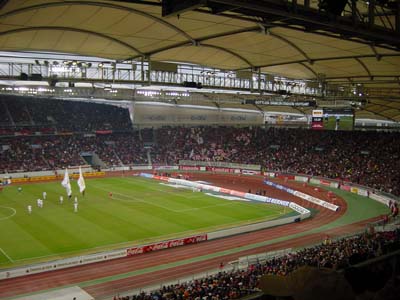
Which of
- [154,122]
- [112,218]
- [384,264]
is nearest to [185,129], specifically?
[154,122]

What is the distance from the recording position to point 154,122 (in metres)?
81.8

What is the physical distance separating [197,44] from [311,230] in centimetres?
1727

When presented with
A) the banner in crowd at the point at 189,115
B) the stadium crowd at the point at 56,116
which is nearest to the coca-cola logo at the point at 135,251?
the stadium crowd at the point at 56,116

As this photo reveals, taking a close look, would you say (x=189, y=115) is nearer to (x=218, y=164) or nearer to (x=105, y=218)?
(x=218, y=164)

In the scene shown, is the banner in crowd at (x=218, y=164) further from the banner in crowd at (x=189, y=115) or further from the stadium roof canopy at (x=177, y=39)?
the stadium roof canopy at (x=177, y=39)

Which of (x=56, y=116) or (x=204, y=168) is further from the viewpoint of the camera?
(x=56, y=116)

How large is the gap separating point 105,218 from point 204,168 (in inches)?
1443

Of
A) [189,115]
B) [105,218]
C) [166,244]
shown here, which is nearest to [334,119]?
[105,218]

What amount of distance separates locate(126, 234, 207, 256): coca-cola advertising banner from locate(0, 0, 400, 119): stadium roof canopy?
1347 cm

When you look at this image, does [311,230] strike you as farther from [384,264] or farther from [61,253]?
[384,264]

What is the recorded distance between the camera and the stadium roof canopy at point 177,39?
849 inches

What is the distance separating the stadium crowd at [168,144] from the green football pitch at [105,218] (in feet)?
53.8

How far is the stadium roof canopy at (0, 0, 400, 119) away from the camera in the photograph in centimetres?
2156

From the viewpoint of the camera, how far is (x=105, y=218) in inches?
1383
